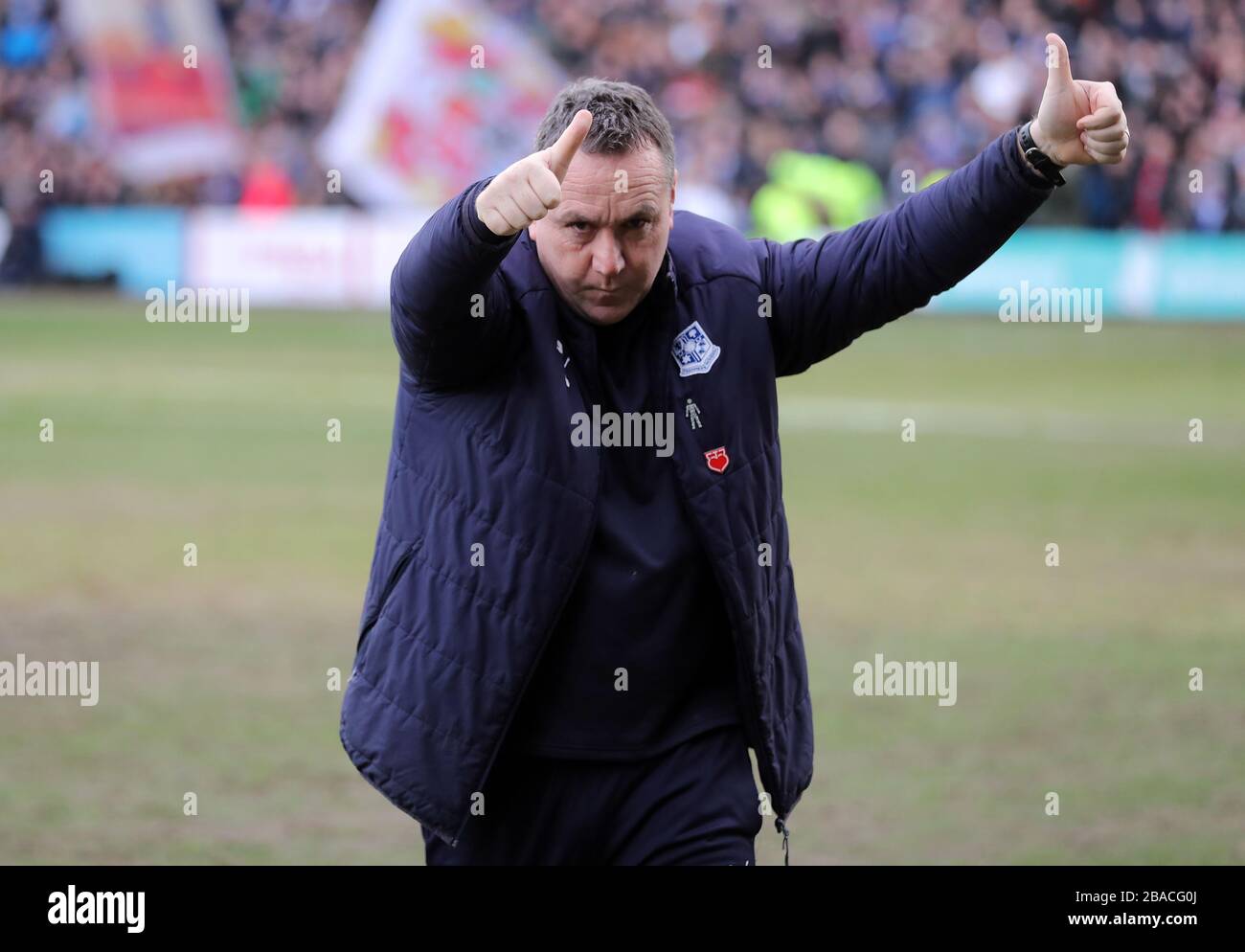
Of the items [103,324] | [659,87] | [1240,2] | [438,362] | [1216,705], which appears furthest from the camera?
[659,87]

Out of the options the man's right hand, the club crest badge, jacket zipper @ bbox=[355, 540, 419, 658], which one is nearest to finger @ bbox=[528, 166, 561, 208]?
the man's right hand

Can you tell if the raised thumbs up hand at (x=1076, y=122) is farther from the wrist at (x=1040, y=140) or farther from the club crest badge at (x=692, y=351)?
the club crest badge at (x=692, y=351)

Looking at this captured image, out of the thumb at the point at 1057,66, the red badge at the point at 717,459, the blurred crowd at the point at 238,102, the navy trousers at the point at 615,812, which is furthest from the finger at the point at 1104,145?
the blurred crowd at the point at 238,102

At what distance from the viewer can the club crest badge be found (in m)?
3.89

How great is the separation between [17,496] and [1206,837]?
9583 mm

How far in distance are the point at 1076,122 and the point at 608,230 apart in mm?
1024

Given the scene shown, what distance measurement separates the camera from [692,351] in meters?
3.89

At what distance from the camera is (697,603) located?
3.90 meters

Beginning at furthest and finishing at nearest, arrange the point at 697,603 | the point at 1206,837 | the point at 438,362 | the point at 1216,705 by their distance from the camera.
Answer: the point at 1216,705
the point at 1206,837
the point at 697,603
the point at 438,362

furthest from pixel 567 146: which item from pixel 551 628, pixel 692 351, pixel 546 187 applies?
pixel 551 628

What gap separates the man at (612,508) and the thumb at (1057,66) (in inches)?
0.6
